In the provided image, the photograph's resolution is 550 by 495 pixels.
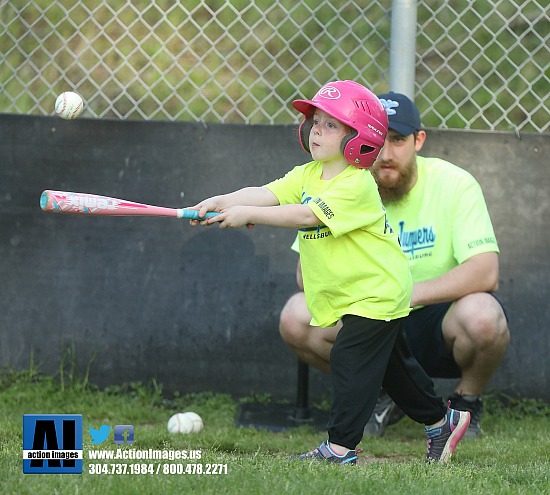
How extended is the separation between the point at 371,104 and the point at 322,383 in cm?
196

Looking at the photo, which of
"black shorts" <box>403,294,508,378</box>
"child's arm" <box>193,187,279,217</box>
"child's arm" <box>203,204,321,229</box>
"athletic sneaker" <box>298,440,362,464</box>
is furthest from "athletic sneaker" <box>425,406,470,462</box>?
"child's arm" <box>193,187,279,217</box>

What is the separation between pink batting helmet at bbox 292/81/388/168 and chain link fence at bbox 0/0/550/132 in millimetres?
1533

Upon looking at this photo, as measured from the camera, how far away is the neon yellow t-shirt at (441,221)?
4.44 metres

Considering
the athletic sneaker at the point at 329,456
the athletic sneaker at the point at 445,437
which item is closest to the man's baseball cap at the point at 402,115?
the athletic sneaker at the point at 445,437

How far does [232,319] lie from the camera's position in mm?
5105

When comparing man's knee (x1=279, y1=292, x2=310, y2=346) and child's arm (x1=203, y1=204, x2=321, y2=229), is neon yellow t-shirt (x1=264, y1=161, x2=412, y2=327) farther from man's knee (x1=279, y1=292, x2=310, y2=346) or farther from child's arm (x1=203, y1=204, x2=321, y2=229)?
man's knee (x1=279, y1=292, x2=310, y2=346)

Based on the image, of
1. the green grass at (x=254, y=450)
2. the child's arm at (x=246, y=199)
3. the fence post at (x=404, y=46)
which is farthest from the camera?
the fence post at (x=404, y=46)

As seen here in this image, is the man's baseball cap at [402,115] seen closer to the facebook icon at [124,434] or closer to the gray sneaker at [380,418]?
the gray sneaker at [380,418]

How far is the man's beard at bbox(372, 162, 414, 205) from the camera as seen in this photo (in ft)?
14.9

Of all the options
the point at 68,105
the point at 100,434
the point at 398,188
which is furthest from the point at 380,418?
the point at 68,105

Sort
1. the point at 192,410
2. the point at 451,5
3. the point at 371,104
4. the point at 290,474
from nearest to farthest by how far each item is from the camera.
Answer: the point at 290,474 → the point at 371,104 → the point at 192,410 → the point at 451,5

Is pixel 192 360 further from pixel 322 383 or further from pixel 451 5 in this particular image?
pixel 451 5

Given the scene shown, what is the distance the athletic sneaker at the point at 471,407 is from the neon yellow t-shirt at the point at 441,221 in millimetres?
587

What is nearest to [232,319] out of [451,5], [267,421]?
[267,421]
